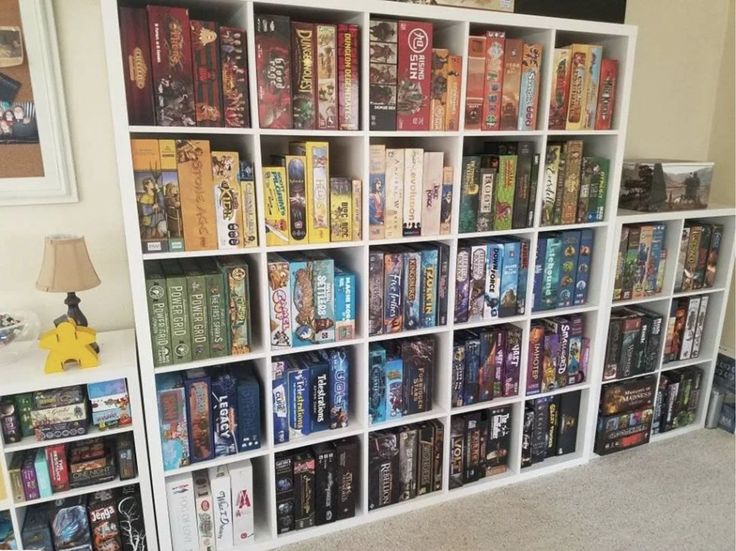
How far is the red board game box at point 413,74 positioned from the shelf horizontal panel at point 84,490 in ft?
4.59

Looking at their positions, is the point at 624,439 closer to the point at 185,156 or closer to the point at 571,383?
the point at 571,383

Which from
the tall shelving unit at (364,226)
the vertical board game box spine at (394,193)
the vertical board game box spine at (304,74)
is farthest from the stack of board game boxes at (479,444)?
the vertical board game box spine at (304,74)

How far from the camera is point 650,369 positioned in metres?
2.37

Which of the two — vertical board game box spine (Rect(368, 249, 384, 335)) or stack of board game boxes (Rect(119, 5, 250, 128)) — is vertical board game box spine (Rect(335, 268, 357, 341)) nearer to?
vertical board game box spine (Rect(368, 249, 384, 335))

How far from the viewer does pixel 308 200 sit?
1.65 m

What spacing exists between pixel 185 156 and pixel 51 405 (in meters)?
0.82

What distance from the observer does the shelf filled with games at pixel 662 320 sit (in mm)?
2225

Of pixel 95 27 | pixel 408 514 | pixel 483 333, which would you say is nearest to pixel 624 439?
pixel 483 333

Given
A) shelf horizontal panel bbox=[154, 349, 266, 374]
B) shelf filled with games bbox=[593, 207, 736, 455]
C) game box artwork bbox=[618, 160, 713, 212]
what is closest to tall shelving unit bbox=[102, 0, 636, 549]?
shelf horizontal panel bbox=[154, 349, 266, 374]

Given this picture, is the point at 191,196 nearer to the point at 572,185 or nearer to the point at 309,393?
the point at 309,393

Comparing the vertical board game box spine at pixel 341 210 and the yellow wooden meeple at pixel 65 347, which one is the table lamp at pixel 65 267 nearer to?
the yellow wooden meeple at pixel 65 347

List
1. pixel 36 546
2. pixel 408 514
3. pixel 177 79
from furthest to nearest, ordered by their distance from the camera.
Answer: pixel 408 514, pixel 36 546, pixel 177 79

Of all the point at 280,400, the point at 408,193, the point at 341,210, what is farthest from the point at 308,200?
the point at 280,400

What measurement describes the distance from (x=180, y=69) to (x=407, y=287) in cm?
97
